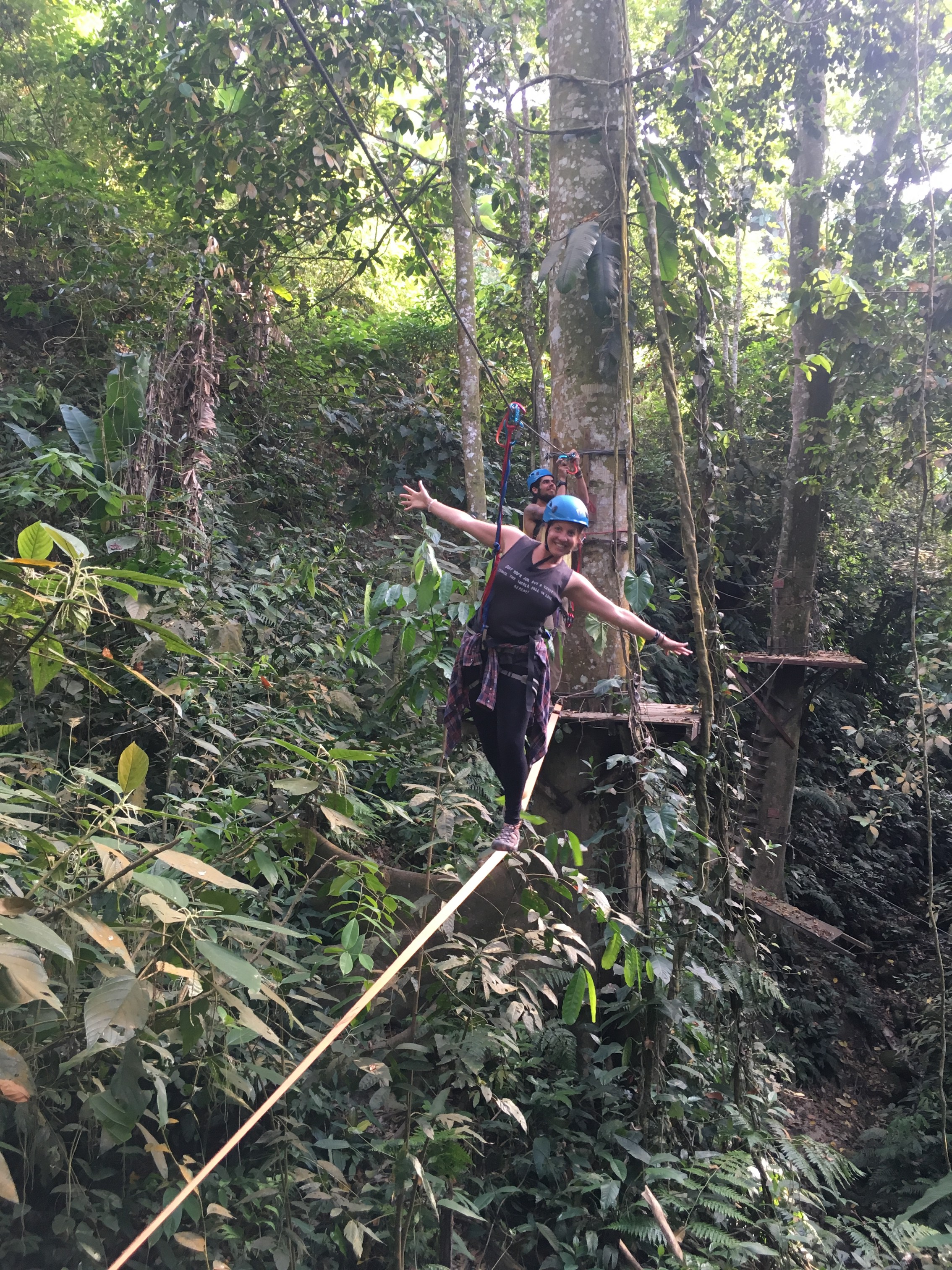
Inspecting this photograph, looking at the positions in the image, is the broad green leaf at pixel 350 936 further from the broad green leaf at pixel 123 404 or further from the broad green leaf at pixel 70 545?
the broad green leaf at pixel 123 404

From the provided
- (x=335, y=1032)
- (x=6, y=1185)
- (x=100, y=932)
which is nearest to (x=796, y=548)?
(x=335, y=1032)

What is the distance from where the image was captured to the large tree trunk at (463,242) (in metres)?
5.07

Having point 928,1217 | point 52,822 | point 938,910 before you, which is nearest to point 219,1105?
point 52,822

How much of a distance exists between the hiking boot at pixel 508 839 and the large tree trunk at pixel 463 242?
2.49 metres

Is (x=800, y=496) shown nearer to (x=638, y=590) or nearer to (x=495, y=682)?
(x=638, y=590)

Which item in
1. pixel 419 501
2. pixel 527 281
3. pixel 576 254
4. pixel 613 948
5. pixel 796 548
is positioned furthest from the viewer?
pixel 796 548

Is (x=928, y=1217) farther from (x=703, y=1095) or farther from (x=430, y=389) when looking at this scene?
(x=430, y=389)

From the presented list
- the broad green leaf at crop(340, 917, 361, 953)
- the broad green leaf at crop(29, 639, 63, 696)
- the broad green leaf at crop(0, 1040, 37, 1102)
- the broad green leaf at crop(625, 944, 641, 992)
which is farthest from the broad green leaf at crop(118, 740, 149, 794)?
the broad green leaf at crop(625, 944, 641, 992)

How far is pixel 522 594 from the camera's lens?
3.01 metres

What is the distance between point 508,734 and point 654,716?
881mm

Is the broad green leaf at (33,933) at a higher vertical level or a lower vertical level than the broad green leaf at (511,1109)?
higher

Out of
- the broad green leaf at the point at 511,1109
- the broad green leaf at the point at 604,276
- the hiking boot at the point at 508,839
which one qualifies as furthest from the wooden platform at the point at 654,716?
the broad green leaf at the point at 604,276

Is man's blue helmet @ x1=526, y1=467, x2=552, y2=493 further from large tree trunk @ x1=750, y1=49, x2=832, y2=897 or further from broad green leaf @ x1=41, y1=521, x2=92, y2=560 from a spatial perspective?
large tree trunk @ x1=750, y1=49, x2=832, y2=897

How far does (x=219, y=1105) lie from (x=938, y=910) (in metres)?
4.68
